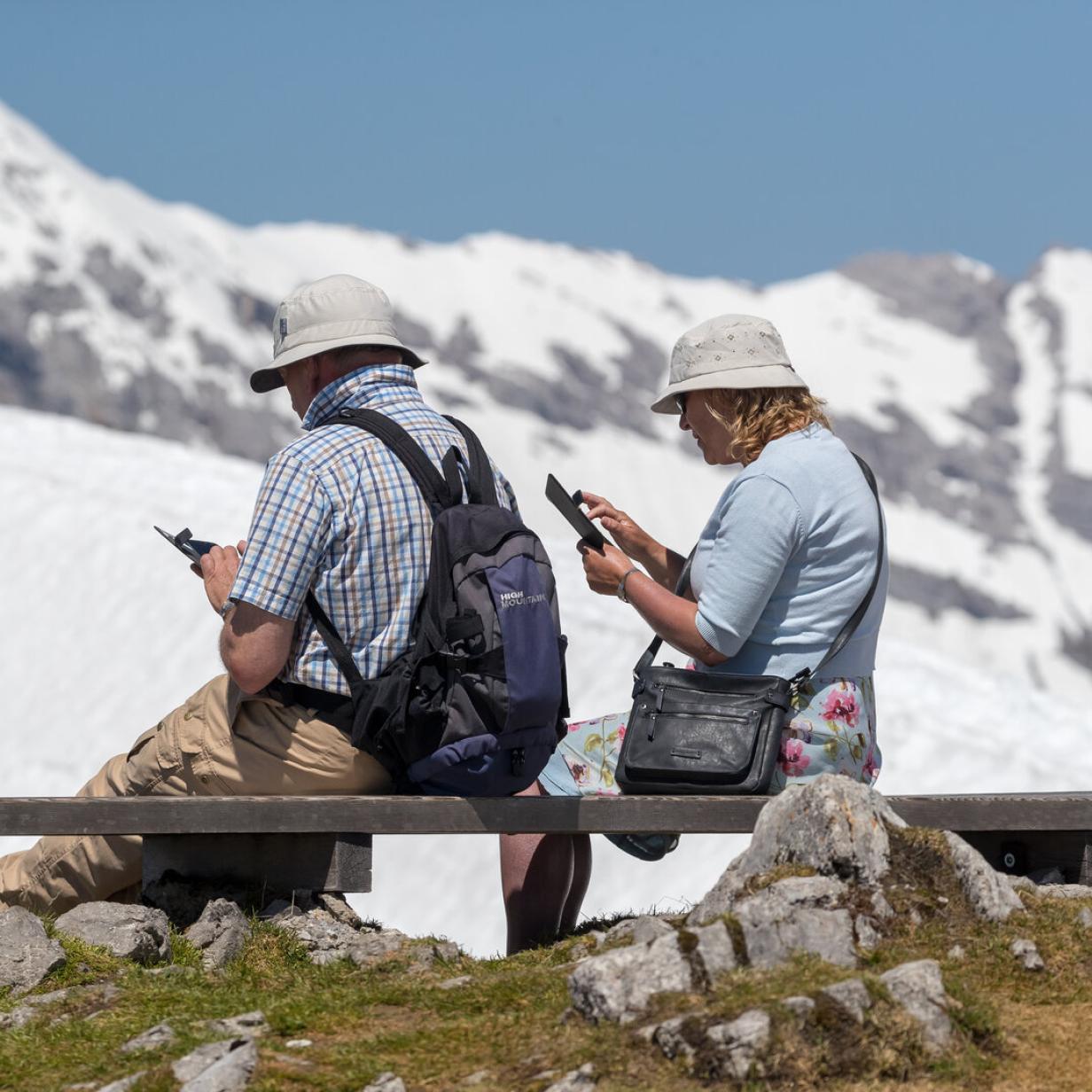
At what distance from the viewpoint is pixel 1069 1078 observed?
4.50 meters

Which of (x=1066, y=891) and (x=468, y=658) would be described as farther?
(x=1066, y=891)

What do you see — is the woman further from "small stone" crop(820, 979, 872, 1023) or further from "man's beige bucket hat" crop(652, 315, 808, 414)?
"small stone" crop(820, 979, 872, 1023)

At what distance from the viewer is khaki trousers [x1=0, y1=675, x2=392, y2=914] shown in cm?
646

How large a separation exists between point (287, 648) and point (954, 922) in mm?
2371

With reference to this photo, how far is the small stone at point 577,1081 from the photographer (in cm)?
438

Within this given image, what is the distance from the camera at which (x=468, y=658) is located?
237 inches

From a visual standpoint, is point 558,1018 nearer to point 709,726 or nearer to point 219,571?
point 709,726

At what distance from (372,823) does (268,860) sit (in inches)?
28.2

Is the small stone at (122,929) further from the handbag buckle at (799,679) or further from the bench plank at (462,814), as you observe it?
the handbag buckle at (799,679)

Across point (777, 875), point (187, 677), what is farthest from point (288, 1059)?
point (187, 677)

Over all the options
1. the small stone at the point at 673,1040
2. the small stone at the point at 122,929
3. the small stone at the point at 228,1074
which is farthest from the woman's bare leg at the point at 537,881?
the small stone at the point at 673,1040

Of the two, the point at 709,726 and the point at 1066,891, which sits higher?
the point at 709,726

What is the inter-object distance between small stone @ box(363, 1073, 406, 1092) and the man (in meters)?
1.87

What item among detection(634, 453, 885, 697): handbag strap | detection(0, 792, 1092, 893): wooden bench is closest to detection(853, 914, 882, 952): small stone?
detection(0, 792, 1092, 893): wooden bench
